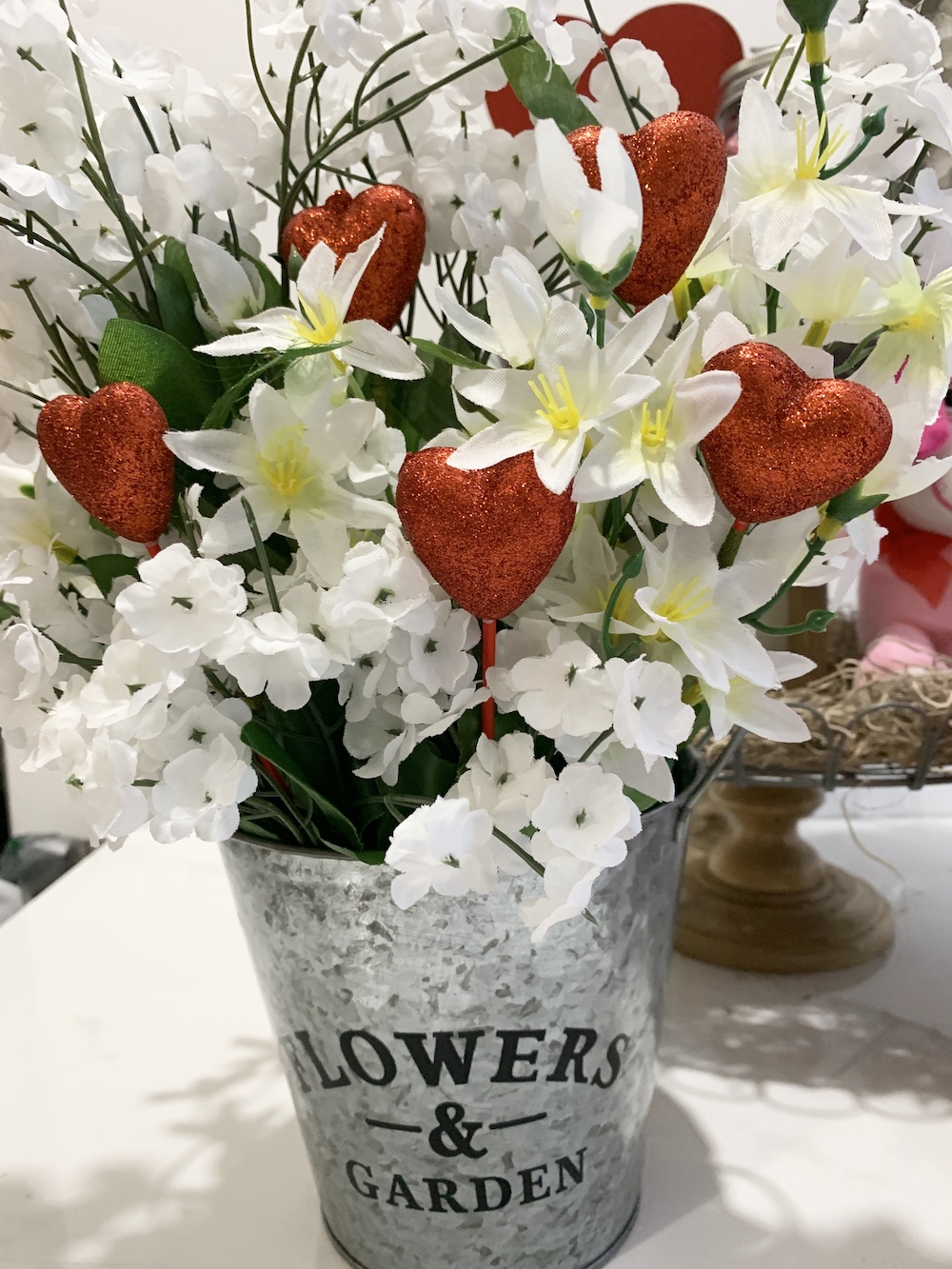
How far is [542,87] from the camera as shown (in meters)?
0.33

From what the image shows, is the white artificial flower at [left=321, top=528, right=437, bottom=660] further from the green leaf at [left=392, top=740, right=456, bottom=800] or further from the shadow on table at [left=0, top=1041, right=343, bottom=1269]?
the shadow on table at [left=0, top=1041, right=343, bottom=1269]

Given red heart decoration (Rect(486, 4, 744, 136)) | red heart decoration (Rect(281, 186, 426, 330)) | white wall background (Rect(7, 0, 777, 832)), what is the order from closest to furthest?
red heart decoration (Rect(281, 186, 426, 330)) < red heart decoration (Rect(486, 4, 744, 136)) < white wall background (Rect(7, 0, 777, 832))

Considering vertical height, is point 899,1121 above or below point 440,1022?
below

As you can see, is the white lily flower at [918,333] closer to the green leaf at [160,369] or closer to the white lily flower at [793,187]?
the white lily flower at [793,187]

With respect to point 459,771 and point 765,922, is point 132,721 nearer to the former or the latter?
point 459,771

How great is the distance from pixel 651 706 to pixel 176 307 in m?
0.20

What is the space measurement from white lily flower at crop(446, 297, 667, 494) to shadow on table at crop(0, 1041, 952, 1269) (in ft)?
1.07

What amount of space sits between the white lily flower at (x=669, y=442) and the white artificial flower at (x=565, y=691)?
4 centimetres

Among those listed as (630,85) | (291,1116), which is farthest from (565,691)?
(291,1116)

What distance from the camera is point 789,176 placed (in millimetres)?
268

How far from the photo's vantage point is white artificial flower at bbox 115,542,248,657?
9.9 inches

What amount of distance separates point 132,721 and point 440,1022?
0.16 m

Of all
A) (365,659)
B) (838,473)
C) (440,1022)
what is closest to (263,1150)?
(440,1022)

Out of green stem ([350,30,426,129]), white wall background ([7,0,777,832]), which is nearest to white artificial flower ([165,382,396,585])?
green stem ([350,30,426,129])
